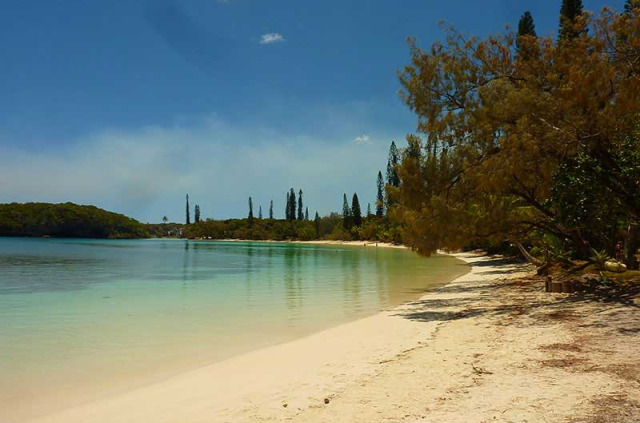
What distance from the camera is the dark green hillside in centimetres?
13750

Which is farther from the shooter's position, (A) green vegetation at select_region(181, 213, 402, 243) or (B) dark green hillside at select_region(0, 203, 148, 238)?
(B) dark green hillside at select_region(0, 203, 148, 238)

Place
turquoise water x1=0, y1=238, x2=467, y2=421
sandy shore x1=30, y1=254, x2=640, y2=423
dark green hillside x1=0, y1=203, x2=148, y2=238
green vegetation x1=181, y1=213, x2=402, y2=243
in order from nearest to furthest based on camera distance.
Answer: sandy shore x1=30, y1=254, x2=640, y2=423 < turquoise water x1=0, y1=238, x2=467, y2=421 < green vegetation x1=181, y1=213, x2=402, y2=243 < dark green hillside x1=0, y1=203, x2=148, y2=238

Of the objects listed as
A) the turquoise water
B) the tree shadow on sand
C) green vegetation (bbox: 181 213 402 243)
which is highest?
green vegetation (bbox: 181 213 402 243)

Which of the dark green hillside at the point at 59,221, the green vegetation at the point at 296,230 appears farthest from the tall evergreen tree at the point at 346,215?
the dark green hillside at the point at 59,221

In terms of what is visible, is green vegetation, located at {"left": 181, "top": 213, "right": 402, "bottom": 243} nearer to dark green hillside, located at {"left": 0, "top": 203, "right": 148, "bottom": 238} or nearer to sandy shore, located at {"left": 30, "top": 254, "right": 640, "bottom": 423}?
dark green hillside, located at {"left": 0, "top": 203, "right": 148, "bottom": 238}

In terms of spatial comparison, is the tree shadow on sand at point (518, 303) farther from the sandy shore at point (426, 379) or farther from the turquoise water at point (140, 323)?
the turquoise water at point (140, 323)

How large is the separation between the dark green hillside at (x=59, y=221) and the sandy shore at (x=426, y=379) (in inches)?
6083

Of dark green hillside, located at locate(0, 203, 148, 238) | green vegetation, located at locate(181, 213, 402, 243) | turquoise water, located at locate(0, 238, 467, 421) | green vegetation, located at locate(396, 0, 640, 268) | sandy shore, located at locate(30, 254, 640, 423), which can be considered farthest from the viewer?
dark green hillside, located at locate(0, 203, 148, 238)

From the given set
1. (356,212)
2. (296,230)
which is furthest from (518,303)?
(296,230)

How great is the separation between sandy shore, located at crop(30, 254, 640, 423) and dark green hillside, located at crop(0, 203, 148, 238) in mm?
154506

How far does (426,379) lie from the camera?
6.05 m

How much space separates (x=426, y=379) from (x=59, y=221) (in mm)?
159040

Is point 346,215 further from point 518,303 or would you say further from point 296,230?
point 518,303

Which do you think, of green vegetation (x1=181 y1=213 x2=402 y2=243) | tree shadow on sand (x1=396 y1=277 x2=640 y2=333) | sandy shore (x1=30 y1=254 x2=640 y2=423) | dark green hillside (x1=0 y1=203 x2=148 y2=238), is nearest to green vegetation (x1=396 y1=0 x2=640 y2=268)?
tree shadow on sand (x1=396 y1=277 x2=640 y2=333)
